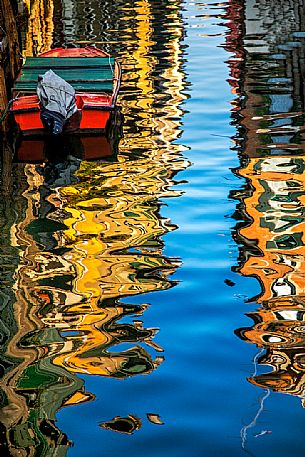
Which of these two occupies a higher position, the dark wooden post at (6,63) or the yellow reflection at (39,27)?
the yellow reflection at (39,27)

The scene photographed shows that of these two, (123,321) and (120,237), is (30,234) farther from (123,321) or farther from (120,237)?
(123,321)

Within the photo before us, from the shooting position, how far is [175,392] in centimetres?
668

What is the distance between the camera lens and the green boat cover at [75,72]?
15766 mm

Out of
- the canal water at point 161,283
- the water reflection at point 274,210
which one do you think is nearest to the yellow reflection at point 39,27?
the water reflection at point 274,210

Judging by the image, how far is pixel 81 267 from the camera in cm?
930

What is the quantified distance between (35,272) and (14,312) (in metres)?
0.99

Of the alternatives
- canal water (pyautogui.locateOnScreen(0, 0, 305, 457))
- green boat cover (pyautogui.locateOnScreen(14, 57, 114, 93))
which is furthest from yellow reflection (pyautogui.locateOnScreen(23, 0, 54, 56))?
canal water (pyautogui.locateOnScreen(0, 0, 305, 457))

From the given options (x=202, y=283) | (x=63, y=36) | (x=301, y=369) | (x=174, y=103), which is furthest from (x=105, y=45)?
Result: (x=301, y=369)

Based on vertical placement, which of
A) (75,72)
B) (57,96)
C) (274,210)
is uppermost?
(75,72)

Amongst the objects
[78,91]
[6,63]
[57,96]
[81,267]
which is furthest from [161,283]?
[6,63]

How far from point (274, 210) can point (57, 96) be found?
16.4 ft

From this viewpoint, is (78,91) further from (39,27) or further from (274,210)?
(39,27)

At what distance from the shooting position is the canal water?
6270 millimetres

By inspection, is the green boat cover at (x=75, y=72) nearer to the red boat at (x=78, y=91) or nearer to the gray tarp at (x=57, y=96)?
the red boat at (x=78, y=91)
